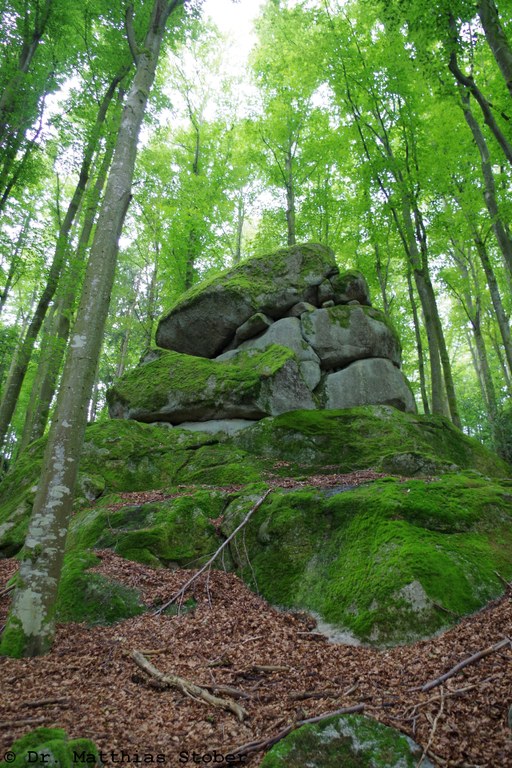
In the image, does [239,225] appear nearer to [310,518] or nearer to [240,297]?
[240,297]

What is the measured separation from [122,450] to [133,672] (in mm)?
6526

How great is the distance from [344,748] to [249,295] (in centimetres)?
1211

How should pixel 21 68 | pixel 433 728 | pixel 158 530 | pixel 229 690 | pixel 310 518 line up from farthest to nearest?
1. pixel 21 68
2. pixel 158 530
3. pixel 310 518
4. pixel 229 690
5. pixel 433 728

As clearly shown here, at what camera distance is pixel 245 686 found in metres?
3.71

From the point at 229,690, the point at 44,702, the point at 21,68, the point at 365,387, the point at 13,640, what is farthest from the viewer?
the point at 365,387

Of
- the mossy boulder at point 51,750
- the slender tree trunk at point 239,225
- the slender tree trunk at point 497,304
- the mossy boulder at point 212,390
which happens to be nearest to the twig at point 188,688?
the mossy boulder at point 51,750

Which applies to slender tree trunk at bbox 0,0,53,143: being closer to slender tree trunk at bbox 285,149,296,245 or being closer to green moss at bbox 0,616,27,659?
slender tree trunk at bbox 285,149,296,245

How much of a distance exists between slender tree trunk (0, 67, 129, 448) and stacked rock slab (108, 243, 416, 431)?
260 centimetres

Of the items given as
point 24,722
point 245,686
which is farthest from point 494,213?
point 24,722

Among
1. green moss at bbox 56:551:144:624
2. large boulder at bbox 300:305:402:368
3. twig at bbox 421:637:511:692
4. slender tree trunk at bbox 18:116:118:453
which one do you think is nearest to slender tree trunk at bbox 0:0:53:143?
slender tree trunk at bbox 18:116:118:453

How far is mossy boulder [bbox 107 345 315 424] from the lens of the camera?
1124cm

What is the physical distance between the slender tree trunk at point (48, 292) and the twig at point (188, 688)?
9708 millimetres

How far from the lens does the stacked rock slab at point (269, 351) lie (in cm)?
1142

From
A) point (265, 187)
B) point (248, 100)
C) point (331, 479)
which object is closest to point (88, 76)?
point (248, 100)
